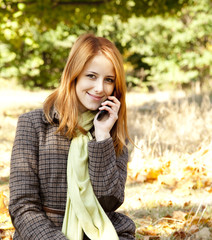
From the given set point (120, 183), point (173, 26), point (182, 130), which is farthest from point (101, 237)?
point (173, 26)

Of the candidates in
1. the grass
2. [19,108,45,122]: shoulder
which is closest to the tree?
the grass

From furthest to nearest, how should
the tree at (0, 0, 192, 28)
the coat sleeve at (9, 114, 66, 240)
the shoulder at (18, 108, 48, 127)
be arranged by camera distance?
the tree at (0, 0, 192, 28) → the shoulder at (18, 108, 48, 127) → the coat sleeve at (9, 114, 66, 240)

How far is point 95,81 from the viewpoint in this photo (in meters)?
1.94

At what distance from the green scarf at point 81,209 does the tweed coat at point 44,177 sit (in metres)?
0.04

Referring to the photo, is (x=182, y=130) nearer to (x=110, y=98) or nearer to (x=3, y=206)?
(x=3, y=206)

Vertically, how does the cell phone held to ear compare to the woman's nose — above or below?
below

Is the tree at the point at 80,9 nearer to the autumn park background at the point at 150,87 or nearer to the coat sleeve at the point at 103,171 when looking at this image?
the autumn park background at the point at 150,87

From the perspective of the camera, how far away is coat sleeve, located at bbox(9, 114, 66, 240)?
1.72m

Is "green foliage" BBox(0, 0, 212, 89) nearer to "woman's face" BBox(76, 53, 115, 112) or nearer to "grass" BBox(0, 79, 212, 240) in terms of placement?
"grass" BBox(0, 79, 212, 240)

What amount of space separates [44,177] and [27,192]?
0.11 m

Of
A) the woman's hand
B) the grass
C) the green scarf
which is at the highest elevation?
the woman's hand

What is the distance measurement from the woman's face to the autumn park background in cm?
112

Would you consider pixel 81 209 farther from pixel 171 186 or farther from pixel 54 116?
pixel 171 186

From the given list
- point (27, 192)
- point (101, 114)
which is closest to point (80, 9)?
point (101, 114)
